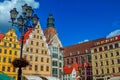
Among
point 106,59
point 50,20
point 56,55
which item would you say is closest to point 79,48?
point 50,20

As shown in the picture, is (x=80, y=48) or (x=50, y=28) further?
(x=80, y=48)

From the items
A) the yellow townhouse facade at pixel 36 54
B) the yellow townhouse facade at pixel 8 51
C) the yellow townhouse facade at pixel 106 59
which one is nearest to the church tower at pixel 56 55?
the yellow townhouse facade at pixel 36 54

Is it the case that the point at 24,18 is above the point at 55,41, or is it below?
below

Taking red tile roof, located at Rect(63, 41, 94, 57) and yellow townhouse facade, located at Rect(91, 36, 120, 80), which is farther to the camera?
red tile roof, located at Rect(63, 41, 94, 57)

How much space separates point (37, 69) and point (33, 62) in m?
2.35

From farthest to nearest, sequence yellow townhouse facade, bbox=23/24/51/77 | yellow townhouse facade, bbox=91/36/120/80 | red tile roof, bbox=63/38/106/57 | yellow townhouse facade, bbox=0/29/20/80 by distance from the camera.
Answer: red tile roof, bbox=63/38/106/57
yellow townhouse facade, bbox=91/36/120/80
yellow townhouse facade, bbox=23/24/51/77
yellow townhouse facade, bbox=0/29/20/80

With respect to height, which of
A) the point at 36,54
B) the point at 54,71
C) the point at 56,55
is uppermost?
the point at 56,55

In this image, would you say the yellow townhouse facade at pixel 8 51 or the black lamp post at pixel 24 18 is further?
the yellow townhouse facade at pixel 8 51

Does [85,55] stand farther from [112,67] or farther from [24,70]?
[24,70]

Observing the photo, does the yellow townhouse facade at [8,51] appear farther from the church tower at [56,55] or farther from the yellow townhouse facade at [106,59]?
the yellow townhouse facade at [106,59]

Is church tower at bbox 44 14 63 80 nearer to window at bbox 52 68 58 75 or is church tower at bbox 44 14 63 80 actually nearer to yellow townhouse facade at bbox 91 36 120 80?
window at bbox 52 68 58 75

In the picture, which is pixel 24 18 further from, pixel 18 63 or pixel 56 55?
pixel 56 55

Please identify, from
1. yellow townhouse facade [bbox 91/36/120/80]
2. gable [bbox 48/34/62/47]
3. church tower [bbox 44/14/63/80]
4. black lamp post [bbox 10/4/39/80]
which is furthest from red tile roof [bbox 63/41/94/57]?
black lamp post [bbox 10/4/39/80]

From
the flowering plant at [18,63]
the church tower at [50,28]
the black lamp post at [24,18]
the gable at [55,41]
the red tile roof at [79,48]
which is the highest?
the church tower at [50,28]
